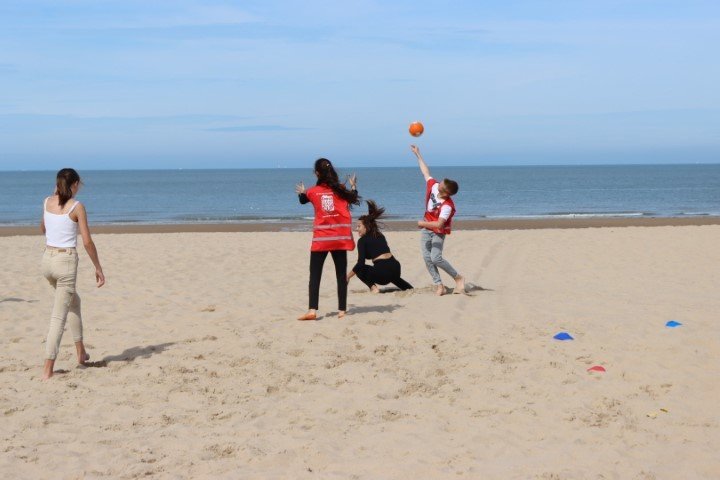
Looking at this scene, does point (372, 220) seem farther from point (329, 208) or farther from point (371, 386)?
point (371, 386)

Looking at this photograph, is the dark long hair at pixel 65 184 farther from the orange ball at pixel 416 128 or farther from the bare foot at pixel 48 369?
the orange ball at pixel 416 128

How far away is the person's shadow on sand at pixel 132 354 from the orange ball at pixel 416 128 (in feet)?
14.6

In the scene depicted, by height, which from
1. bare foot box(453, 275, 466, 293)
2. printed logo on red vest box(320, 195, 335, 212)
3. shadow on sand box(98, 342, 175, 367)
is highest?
printed logo on red vest box(320, 195, 335, 212)

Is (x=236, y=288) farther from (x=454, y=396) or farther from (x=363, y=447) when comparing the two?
(x=363, y=447)

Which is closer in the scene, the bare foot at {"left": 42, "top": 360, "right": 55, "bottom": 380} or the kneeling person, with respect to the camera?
the bare foot at {"left": 42, "top": 360, "right": 55, "bottom": 380}

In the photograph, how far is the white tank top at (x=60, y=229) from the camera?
243 inches

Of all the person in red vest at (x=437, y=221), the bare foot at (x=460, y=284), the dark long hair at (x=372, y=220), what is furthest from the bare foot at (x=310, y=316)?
the bare foot at (x=460, y=284)

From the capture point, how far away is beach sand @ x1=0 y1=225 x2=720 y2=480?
4.68 metres

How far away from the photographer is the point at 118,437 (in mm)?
5102

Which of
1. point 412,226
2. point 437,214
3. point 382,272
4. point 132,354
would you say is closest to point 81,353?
point 132,354

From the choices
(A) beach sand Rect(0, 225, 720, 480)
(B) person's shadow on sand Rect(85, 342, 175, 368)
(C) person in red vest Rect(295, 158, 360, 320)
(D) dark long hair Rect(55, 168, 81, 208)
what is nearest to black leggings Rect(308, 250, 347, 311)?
(C) person in red vest Rect(295, 158, 360, 320)

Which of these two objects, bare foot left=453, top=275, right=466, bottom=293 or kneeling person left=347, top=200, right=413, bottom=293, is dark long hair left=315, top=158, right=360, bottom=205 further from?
bare foot left=453, top=275, right=466, bottom=293

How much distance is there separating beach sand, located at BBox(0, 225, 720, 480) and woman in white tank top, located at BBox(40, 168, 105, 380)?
0.46 m

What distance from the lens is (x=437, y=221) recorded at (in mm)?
9586
